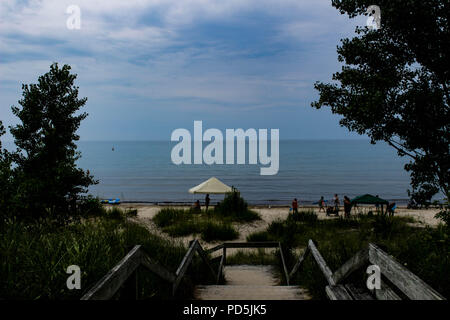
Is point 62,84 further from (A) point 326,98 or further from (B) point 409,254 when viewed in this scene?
(B) point 409,254

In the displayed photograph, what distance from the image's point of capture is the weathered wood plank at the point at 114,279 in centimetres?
229

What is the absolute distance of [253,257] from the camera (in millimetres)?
10836

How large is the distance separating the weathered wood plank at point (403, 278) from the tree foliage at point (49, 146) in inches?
331

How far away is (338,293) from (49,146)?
29.7ft

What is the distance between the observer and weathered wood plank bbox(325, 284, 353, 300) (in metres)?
3.51

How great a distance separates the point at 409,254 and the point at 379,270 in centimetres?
264

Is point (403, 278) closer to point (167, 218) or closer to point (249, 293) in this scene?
point (249, 293)

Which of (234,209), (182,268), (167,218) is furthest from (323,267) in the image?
(234,209)

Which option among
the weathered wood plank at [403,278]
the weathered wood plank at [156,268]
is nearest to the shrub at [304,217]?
the weathered wood plank at [156,268]

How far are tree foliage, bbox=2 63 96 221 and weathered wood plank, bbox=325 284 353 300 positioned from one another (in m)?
7.75

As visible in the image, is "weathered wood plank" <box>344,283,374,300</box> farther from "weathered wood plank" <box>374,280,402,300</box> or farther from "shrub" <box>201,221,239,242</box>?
"shrub" <box>201,221,239,242</box>

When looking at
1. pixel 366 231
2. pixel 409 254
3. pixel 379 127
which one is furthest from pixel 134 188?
pixel 409 254

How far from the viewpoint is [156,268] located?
11.6ft

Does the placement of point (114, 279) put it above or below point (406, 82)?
below
